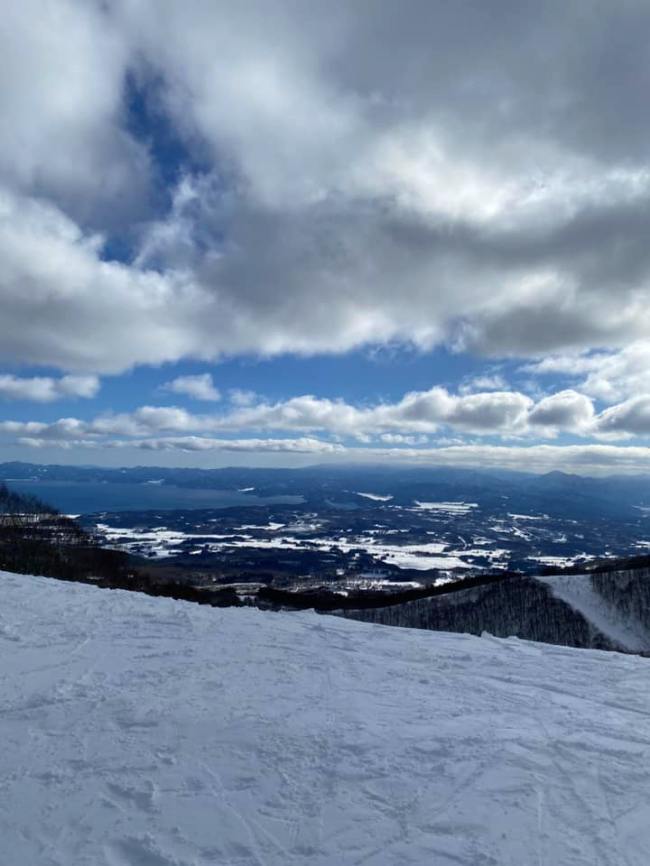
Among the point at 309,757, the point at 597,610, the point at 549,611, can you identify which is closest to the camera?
the point at 309,757

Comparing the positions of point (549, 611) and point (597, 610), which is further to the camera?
point (597, 610)

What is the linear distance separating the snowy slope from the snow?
33185mm

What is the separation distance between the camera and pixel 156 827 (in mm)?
4508

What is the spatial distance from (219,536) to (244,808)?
134 meters

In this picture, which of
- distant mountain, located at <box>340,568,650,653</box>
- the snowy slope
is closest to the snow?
distant mountain, located at <box>340,568,650,653</box>

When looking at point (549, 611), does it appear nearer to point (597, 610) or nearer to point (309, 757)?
point (597, 610)

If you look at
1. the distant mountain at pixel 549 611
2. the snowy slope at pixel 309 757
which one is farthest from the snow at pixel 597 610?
the snowy slope at pixel 309 757

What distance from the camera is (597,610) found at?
1585 inches

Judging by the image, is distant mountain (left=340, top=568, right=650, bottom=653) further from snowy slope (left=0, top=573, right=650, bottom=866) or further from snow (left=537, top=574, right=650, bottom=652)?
snowy slope (left=0, top=573, right=650, bottom=866)

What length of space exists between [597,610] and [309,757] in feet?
140

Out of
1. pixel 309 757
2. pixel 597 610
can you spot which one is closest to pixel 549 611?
pixel 597 610

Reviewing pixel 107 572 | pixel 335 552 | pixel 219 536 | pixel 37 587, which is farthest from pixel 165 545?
pixel 37 587

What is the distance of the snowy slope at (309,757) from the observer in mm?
4352

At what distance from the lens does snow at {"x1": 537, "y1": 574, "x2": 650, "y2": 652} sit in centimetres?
3781
